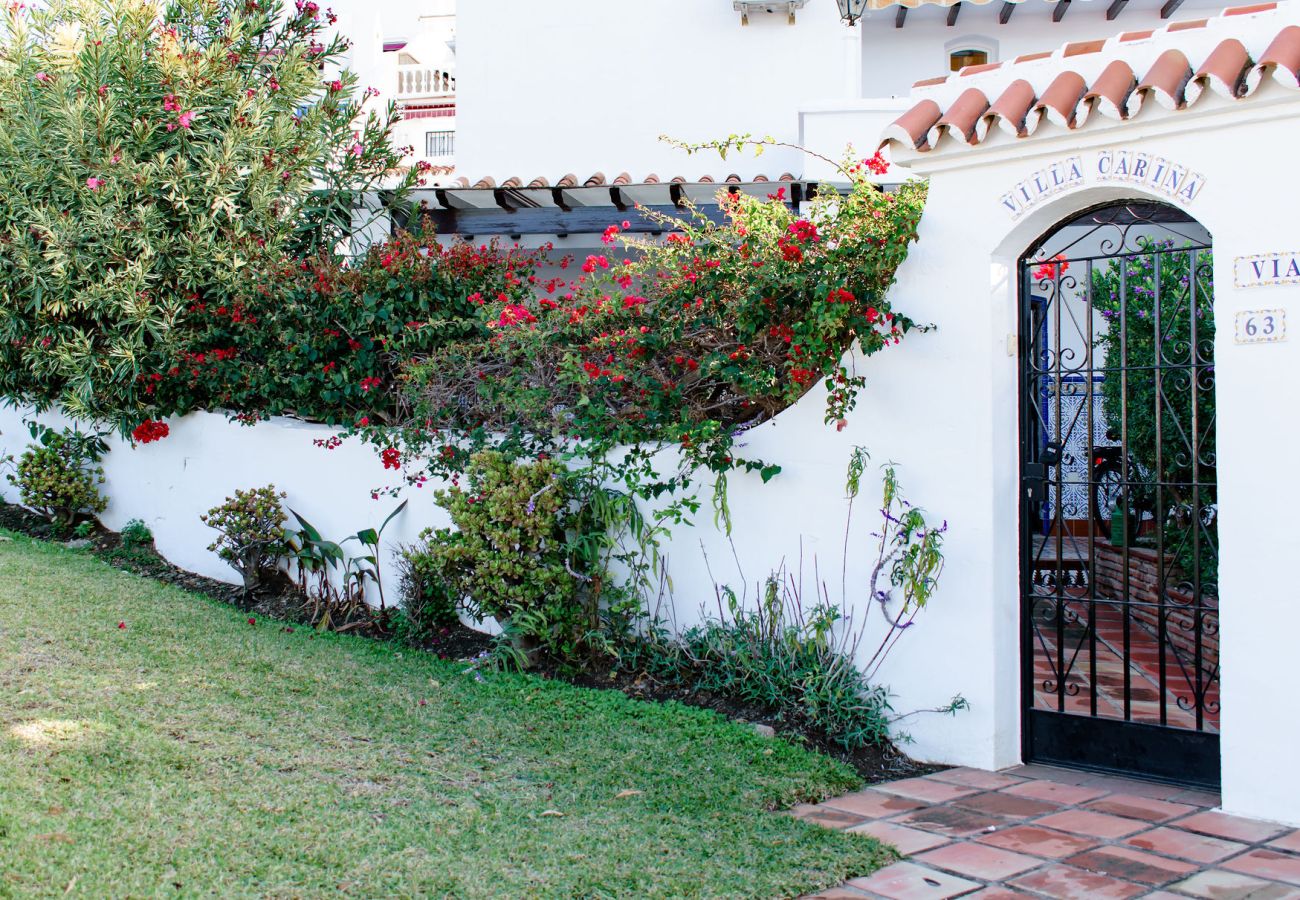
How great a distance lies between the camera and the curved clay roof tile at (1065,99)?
16.6ft

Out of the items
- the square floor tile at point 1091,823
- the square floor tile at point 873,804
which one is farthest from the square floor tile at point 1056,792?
the square floor tile at point 873,804

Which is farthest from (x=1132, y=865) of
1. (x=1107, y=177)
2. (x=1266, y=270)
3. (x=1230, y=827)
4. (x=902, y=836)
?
(x=1107, y=177)

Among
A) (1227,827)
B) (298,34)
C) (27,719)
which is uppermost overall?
(298,34)

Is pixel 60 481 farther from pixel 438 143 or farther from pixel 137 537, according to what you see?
pixel 438 143

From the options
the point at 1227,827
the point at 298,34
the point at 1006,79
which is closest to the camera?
the point at 1227,827

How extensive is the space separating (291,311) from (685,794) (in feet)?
18.2

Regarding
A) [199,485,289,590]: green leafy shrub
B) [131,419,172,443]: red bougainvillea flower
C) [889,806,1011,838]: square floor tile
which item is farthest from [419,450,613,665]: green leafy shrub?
[131,419,172,443]: red bougainvillea flower

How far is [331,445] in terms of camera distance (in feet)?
27.4

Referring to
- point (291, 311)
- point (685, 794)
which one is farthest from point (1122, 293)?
point (291, 311)

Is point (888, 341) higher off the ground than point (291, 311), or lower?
lower

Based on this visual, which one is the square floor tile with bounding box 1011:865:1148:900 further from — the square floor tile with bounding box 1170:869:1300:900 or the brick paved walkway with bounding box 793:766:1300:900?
the square floor tile with bounding box 1170:869:1300:900

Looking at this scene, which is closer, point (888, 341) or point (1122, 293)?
point (1122, 293)

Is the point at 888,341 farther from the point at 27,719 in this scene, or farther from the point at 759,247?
the point at 27,719

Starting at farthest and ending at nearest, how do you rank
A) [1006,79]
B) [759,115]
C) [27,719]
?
[759,115] → [1006,79] → [27,719]
